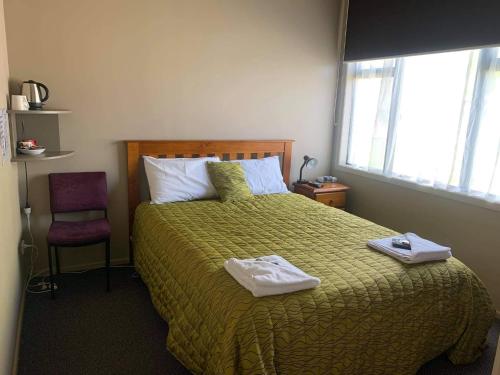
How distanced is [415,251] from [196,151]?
207 cm

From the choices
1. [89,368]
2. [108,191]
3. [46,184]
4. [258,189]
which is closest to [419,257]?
[258,189]

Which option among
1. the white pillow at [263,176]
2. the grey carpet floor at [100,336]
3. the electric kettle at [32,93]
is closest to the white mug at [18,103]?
the electric kettle at [32,93]

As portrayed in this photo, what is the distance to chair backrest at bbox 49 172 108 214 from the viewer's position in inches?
117

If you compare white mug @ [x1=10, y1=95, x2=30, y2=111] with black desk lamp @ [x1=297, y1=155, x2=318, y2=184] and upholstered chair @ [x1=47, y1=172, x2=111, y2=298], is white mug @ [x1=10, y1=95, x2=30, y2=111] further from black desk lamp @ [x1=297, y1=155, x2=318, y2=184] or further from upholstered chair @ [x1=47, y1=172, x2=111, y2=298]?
black desk lamp @ [x1=297, y1=155, x2=318, y2=184]

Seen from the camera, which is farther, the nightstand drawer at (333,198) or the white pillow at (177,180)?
the nightstand drawer at (333,198)

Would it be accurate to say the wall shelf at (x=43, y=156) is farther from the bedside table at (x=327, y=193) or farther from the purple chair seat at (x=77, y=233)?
the bedside table at (x=327, y=193)

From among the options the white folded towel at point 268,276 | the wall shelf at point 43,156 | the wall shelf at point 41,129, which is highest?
the wall shelf at point 41,129

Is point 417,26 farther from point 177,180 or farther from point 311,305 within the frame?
point 311,305

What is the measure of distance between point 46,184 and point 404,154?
303cm

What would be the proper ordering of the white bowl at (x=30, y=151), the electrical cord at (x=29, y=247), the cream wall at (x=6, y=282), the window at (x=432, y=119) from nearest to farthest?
the cream wall at (x=6, y=282) < the white bowl at (x=30, y=151) < the window at (x=432, y=119) < the electrical cord at (x=29, y=247)

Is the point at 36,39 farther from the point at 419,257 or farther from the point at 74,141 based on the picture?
the point at 419,257

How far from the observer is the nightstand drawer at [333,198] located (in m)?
3.83

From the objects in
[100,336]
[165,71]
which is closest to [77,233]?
[100,336]

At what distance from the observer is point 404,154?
3412mm
